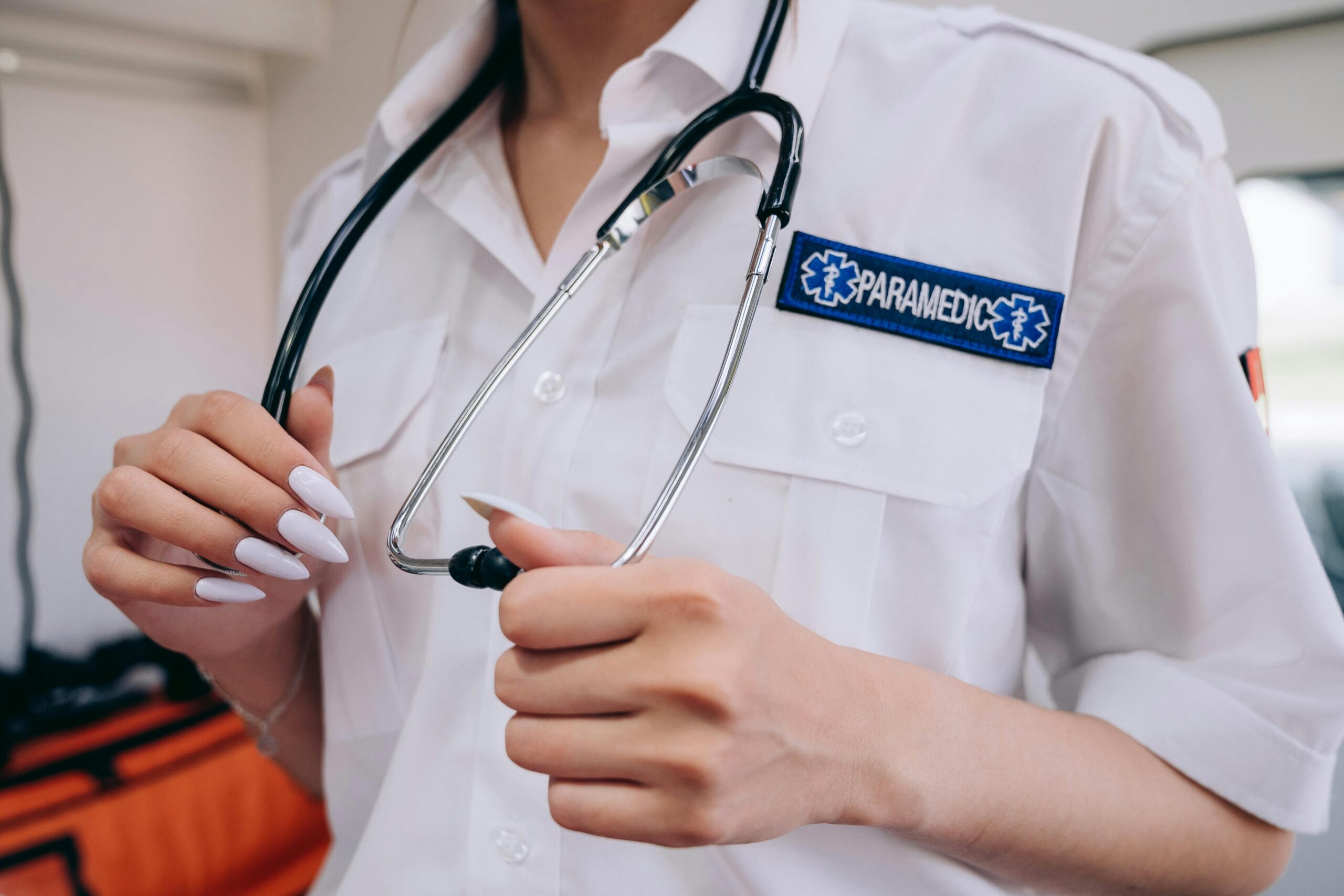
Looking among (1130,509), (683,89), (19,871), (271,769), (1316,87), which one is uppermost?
(1316,87)

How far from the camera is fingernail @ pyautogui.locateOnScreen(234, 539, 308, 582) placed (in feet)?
1.76

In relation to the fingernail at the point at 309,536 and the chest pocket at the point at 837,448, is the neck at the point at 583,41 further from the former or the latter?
the fingernail at the point at 309,536

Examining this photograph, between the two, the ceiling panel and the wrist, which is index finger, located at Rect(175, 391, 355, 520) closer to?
the wrist

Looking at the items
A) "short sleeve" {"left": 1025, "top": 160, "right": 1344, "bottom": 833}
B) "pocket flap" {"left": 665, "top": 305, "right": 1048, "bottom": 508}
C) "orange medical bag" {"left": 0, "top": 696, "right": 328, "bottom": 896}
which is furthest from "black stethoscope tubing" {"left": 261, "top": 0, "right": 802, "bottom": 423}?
"orange medical bag" {"left": 0, "top": 696, "right": 328, "bottom": 896}

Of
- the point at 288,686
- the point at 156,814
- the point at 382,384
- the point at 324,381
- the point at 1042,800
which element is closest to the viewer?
the point at 1042,800

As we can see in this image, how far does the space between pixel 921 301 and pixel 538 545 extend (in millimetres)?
341

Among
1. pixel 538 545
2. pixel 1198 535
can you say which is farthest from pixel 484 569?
pixel 1198 535

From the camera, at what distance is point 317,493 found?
528mm

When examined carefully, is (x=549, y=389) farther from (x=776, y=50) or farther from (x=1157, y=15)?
(x=1157, y=15)

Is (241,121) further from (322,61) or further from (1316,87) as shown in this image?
(1316,87)

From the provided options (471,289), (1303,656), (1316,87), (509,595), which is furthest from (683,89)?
(1316,87)

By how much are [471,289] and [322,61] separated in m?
1.22

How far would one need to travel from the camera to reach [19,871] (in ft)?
3.78

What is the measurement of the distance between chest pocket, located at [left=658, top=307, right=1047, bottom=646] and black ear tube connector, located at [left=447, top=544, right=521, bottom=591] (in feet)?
0.65
